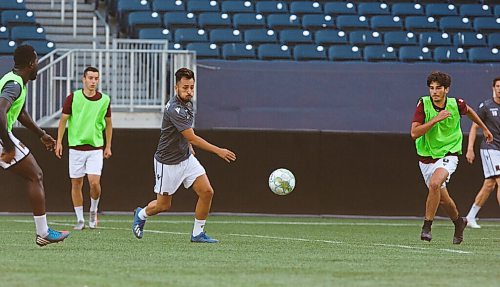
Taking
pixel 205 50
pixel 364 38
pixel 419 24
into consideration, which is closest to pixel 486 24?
pixel 419 24

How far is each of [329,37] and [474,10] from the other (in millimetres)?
4167

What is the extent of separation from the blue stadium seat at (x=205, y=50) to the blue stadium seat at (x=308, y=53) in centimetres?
162

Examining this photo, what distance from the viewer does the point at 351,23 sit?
25.2m

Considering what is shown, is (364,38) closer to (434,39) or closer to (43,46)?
(434,39)

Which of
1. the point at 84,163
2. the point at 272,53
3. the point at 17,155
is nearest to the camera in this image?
the point at 17,155

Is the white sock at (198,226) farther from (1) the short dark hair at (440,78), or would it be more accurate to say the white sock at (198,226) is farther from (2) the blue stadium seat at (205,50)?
(2) the blue stadium seat at (205,50)

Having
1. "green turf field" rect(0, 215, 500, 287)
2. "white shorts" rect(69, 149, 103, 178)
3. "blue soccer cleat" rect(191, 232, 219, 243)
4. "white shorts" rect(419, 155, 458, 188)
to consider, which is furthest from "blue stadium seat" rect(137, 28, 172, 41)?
"blue soccer cleat" rect(191, 232, 219, 243)

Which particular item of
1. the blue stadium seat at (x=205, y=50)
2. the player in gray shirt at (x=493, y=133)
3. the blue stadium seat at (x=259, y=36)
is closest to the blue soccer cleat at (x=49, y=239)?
the player in gray shirt at (x=493, y=133)

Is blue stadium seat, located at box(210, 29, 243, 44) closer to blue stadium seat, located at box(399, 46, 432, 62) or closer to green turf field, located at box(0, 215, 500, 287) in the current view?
blue stadium seat, located at box(399, 46, 432, 62)

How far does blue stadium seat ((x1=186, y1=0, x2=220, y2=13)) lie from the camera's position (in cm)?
2544

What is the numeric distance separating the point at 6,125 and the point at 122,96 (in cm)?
1146

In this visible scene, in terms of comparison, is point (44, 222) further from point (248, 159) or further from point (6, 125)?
point (248, 159)

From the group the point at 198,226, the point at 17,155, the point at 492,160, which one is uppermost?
the point at 17,155

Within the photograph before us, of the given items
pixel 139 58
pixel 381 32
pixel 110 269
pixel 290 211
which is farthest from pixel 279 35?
pixel 110 269
